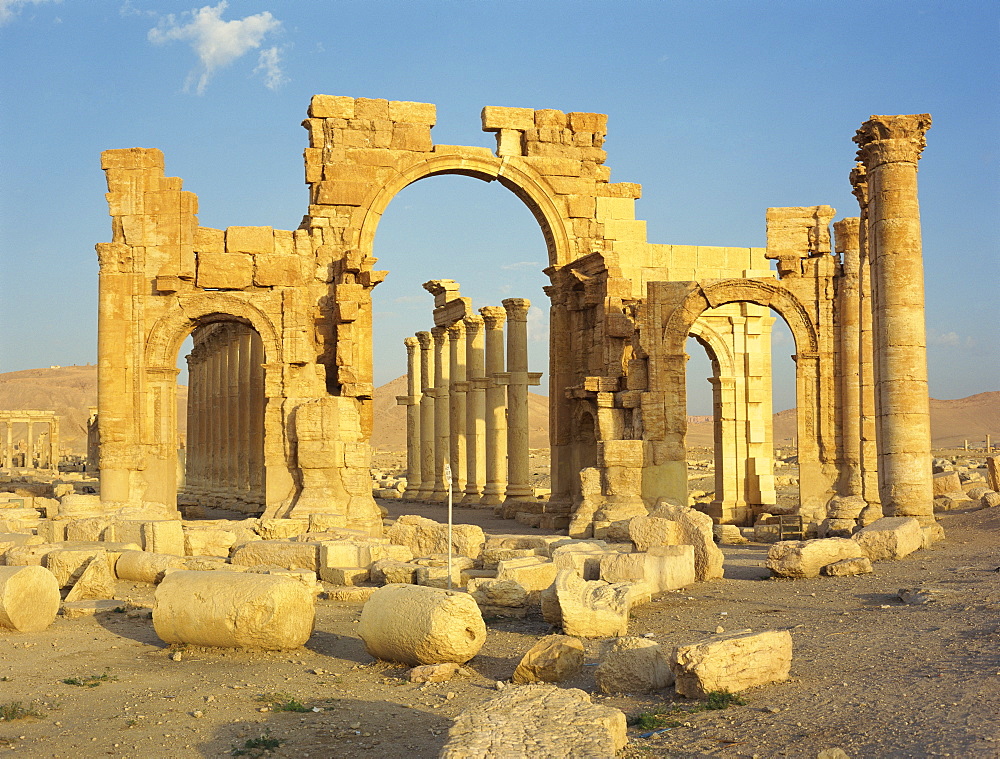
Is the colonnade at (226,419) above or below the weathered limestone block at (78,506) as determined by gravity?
above

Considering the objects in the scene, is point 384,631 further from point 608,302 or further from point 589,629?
point 608,302

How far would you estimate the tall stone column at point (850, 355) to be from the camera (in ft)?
67.2

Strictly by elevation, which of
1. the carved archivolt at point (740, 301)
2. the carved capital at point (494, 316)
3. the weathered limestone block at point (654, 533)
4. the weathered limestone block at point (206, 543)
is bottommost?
the weathered limestone block at point (206, 543)

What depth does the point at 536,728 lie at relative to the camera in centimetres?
555

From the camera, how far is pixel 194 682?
784 centimetres

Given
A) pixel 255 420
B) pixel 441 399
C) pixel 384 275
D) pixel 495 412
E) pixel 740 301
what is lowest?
pixel 255 420

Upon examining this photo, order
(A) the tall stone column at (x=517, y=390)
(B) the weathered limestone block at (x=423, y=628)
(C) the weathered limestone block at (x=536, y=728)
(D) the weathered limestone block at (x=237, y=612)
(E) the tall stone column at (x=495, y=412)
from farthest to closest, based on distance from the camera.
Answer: (E) the tall stone column at (x=495, y=412)
(A) the tall stone column at (x=517, y=390)
(D) the weathered limestone block at (x=237, y=612)
(B) the weathered limestone block at (x=423, y=628)
(C) the weathered limestone block at (x=536, y=728)

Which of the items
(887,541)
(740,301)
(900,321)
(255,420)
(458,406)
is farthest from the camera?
(458,406)

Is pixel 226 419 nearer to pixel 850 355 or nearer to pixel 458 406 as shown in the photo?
pixel 458 406

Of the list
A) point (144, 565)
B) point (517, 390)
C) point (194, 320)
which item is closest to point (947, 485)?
point (517, 390)

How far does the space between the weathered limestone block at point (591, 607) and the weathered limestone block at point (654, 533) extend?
3.00m

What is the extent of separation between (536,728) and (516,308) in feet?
75.0

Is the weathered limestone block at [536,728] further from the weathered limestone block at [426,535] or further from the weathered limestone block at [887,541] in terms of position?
the weathered limestone block at [887,541]

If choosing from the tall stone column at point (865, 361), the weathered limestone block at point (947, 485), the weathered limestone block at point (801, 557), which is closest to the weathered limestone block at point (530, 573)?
the weathered limestone block at point (801, 557)
